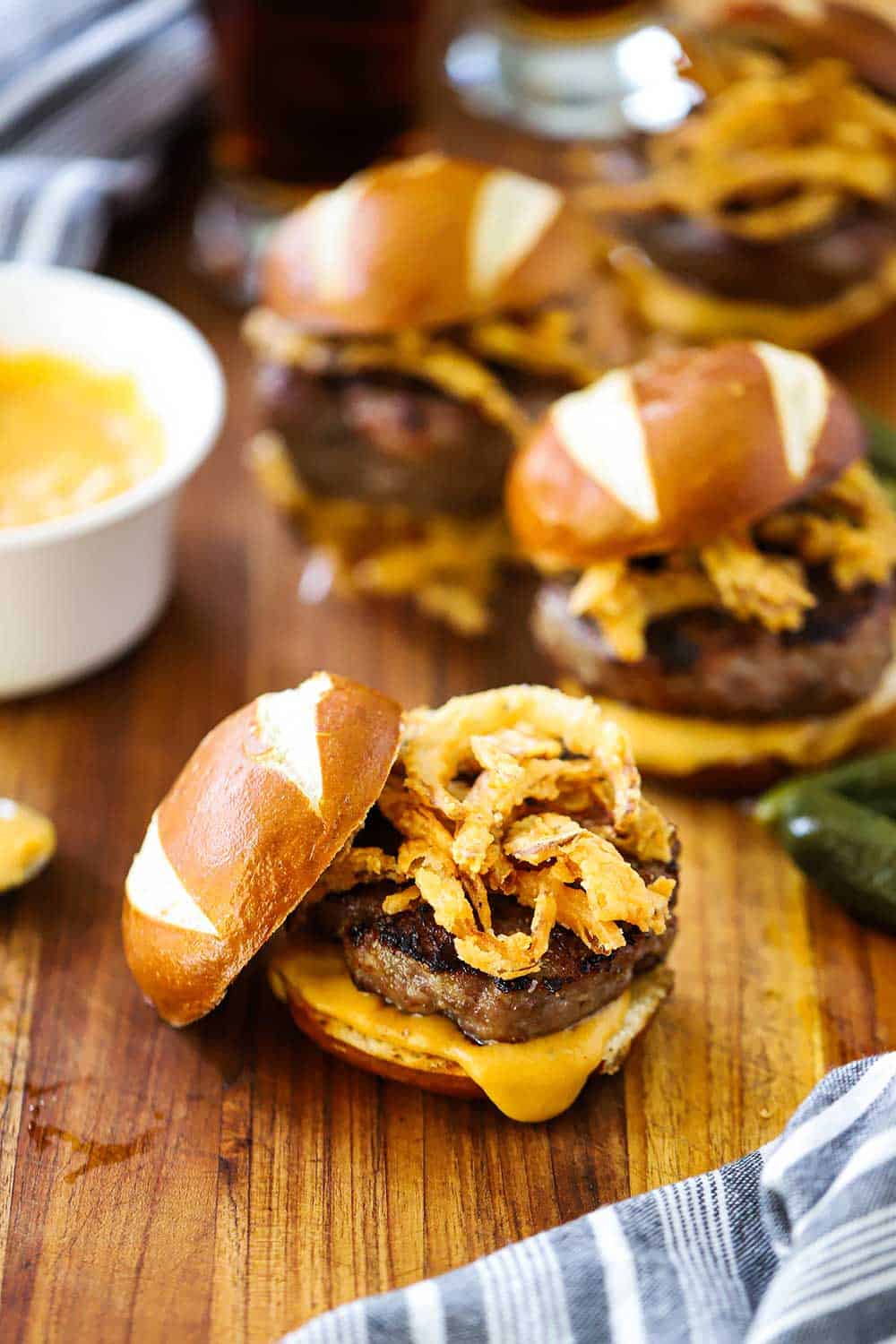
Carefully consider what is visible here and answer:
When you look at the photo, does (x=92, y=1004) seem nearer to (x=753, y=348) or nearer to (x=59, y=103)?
(x=753, y=348)

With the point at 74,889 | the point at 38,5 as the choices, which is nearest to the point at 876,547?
the point at 74,889

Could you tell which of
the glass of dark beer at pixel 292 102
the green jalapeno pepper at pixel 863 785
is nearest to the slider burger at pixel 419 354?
the glass of dark beer at pixel 292 102

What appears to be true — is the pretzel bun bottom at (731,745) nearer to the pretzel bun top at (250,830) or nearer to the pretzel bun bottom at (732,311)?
the pretzel bun top at (250,830)

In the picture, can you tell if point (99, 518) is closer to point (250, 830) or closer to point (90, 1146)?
point (250, 830)

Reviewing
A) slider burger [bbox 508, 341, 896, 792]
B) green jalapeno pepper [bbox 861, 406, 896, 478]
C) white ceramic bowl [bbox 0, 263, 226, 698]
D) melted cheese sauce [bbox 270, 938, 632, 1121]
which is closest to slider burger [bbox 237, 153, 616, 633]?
white ceramic bowl [bbox 0, 263, 226, 698]

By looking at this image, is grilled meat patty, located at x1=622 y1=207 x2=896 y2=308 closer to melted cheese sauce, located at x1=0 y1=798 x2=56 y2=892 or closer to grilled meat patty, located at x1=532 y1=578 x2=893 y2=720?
grilled meat patty, located at x1=532 y1=578 x2=893 y2=720

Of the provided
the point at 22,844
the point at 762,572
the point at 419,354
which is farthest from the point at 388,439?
the point at 22,844

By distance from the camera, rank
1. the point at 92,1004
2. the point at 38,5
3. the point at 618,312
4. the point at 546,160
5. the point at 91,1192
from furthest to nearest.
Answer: the point at 546,160 < the point at 38,5 < the point at 618,312 < the point at 92,1004 < the point at 91,1192
